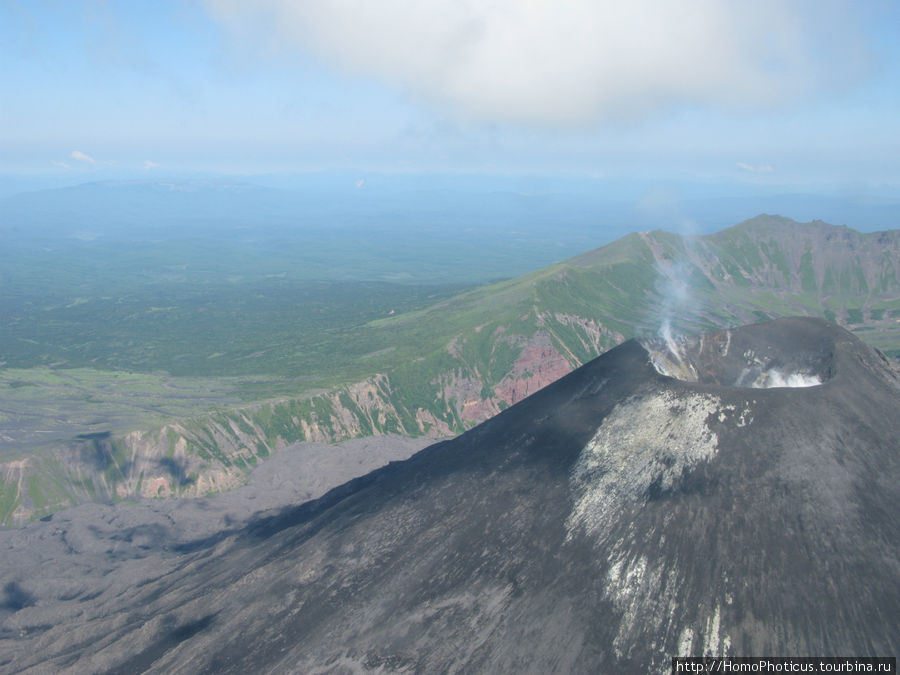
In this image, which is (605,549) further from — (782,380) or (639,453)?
(782,380)

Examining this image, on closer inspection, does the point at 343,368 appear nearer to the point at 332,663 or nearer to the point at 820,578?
the point at 332,663

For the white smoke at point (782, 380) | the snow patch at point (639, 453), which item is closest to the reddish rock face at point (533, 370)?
the white smoke at point (782, 380)

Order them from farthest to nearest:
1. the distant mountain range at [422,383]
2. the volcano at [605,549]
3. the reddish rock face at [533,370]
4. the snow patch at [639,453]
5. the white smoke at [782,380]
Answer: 1. the reddish rock face at [533,370]
2. the distant mountain range at [422,383]
3. the white smoke at [782,380]
4. the snow patch at [639,453]
5. the volcano at [605,549]

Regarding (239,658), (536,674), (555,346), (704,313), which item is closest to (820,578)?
(536,674)

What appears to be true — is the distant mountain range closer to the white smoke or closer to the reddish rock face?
the reddish rock face

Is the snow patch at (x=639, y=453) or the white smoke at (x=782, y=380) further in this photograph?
the white smoke at (x=782, y=380)

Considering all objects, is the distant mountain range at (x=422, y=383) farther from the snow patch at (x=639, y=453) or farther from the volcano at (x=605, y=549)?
the snow patch at (x=639, y=453)

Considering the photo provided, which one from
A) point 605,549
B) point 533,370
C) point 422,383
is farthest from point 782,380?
point 422,383
